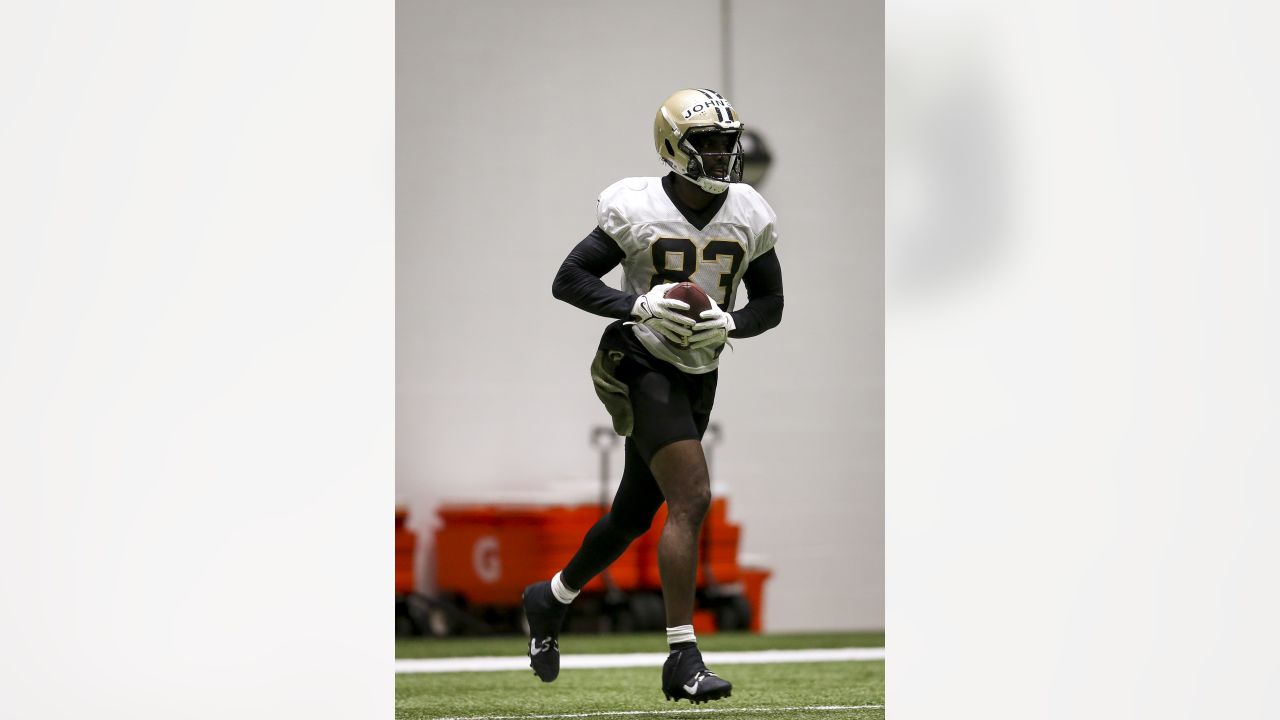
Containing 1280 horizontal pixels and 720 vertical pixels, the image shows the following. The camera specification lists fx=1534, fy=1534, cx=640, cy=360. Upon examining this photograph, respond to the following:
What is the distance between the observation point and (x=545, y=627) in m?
4.59

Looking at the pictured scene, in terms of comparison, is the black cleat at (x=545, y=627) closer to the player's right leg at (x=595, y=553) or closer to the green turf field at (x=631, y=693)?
the player's right leg at (x=595, y=553)

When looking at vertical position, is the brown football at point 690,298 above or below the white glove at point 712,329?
above

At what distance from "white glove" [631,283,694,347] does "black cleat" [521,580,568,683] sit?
101 centimetres

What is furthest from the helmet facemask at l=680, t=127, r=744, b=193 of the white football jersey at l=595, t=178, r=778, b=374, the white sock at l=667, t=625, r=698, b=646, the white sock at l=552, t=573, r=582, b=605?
the white sock at l=552, t=573, r=582, b=605

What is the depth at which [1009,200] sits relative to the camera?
335 cm

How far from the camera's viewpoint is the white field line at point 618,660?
262 inches

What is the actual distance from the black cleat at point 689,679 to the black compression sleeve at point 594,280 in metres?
0.89

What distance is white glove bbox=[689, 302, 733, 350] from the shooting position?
390 cm

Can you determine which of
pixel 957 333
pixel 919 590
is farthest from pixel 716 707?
pixel 957 333

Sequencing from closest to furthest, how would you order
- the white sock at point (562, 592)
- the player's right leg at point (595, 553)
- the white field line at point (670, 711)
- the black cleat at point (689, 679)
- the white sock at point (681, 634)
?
the black cleat at point (689, 679), the white sock at point (681, 634), the player's right leg at point (595, 553), the white field line at point (670, 711), the white sock at point (562, 592)

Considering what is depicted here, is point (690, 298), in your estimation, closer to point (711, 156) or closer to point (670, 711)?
point (711, 156)

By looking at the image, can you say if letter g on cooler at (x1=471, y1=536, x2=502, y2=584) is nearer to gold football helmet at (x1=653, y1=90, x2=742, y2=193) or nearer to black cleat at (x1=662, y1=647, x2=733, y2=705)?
gold football helmet at (x1=653, y1=90, x2=742, y2=193)

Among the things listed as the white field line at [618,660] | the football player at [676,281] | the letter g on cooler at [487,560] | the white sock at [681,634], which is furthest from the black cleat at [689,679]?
the letter g on cooler at [487,560]
